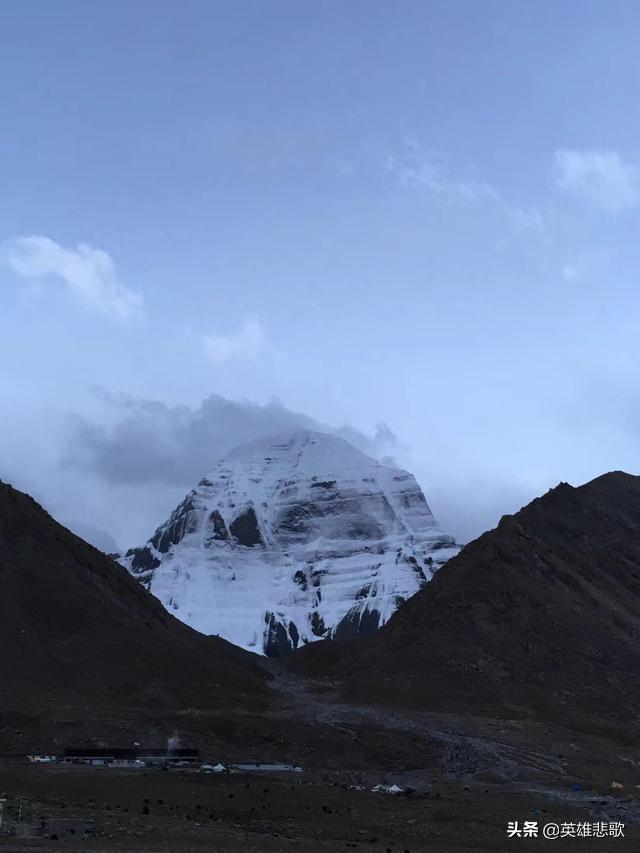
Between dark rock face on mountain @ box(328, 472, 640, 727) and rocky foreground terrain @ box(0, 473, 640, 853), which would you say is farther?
dark rock face on mountain @ box(328, 472, 640, 727)

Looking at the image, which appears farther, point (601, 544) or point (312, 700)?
point (601, 544)

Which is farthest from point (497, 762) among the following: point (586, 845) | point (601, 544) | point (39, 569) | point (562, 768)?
point (601, 544)

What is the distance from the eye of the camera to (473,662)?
106 metres

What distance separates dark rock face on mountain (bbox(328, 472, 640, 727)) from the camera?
10056 cm

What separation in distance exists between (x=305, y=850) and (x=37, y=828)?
1071cm

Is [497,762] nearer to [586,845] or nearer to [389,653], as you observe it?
[586,845]

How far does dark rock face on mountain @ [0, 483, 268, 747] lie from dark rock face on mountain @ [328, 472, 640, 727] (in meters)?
16.6

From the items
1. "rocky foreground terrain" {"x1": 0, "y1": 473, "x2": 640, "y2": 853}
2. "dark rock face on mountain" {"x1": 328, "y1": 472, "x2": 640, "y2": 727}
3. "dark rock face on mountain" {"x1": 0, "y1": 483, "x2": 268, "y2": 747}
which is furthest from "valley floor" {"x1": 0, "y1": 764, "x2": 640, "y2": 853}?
"dark rock face on mountain" {"x1": 328, "y1": 472, "x2": 640, "y2": 727}

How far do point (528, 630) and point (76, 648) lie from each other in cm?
4701

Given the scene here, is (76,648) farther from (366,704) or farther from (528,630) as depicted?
(528,630)

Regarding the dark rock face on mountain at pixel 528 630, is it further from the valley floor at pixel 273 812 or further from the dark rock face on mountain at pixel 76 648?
the valley floor at pixel 273 812

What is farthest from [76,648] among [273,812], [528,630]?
[273,812]

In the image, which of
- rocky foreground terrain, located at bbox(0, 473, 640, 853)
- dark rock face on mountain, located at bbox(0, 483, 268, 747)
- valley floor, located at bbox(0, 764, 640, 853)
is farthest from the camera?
dark rock face on mountain, located at bbox(0, 483, 268, 747)

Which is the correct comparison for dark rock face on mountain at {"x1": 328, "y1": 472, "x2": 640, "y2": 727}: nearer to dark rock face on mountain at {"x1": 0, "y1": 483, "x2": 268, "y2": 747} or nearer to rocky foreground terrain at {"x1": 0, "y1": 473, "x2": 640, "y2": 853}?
rocky foreground terrain at {"x1": 0, "y1": 473, "x2": 640, "y2": 853}
